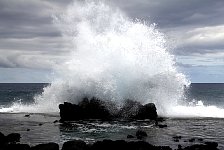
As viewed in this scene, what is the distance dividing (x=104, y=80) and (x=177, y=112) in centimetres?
1547

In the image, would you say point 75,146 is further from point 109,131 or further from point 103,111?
point 103,111

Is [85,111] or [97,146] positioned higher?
[85,111]

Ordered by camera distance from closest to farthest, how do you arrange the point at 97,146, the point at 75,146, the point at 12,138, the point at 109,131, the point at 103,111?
1. the point at 75,146
2. the point at 97,146
3. the point at 12,138
4. the point at 109,131
5. the point at 103,111

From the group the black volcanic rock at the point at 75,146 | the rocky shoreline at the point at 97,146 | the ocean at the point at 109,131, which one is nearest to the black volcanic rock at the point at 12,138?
the ocean at the point at 109,131

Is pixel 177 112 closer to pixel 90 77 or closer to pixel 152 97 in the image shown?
pixel 152 97

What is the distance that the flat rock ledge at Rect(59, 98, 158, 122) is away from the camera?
57.8m

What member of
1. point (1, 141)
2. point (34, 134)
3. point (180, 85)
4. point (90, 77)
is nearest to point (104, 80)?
A: point (90, 77)

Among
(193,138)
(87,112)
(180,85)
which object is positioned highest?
(180,85)

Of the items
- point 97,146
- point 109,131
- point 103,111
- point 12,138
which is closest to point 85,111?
point 103,111

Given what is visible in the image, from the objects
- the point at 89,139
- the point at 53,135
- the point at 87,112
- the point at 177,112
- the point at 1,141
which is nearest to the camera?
the point at 1,141

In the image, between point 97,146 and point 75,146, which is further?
point 97,146

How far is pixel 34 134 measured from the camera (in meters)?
43.4

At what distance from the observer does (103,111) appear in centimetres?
6006

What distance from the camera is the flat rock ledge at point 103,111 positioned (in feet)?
190
